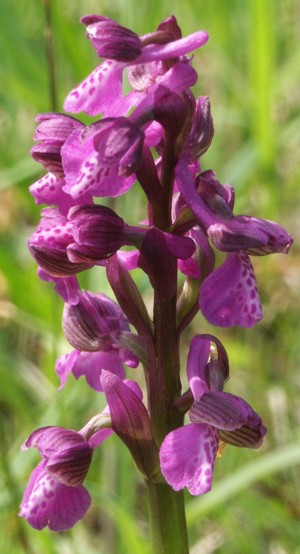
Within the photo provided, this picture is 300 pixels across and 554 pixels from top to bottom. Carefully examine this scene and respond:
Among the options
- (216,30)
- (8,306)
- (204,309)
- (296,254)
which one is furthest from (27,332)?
(204,309)

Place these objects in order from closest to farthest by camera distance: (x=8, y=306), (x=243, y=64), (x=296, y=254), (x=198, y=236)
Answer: (x=198, y=236)
(x=8, y=306)
(x=296, y=254)
(x=243, y=64)

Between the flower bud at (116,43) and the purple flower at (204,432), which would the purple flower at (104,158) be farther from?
the purple flower at (204,432)

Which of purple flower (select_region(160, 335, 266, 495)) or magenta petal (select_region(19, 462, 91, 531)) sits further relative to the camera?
magenta petal (select_region(19, 462, 91, 531))

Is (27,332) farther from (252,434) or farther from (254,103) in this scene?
(252,434)

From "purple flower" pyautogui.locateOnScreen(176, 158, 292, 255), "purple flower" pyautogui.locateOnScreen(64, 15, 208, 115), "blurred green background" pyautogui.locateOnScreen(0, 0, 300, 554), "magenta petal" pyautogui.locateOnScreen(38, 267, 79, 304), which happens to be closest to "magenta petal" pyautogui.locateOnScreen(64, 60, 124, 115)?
"purple flower" pyautogui.locateOnScreen(64, 15, 208, 115)

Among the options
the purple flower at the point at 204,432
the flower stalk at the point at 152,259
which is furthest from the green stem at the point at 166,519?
the purple flower at the point at 204,432

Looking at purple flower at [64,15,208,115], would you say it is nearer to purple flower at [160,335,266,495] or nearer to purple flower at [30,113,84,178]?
purple flower at [30,113,84,178]
